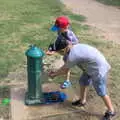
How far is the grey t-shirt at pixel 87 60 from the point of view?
4.40 meters

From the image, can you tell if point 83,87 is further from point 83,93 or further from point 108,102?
point 108,102

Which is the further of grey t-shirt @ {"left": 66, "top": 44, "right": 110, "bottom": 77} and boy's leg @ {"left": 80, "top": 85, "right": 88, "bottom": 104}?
boy's leg @ {"left": 80, "top": 85, "right": 88, "bottom": 104}

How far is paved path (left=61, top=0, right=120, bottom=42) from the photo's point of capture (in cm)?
953

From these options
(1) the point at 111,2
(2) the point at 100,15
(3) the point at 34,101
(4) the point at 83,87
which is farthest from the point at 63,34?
(1) the point at 111,2

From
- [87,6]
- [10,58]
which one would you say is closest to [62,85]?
[10,58]

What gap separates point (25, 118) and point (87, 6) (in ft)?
28.8

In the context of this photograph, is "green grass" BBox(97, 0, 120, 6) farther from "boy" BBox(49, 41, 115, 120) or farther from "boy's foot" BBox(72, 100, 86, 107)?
"boy" BBox(49, 41, 115, 120)

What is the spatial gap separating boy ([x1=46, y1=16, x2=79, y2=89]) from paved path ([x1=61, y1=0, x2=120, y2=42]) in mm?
3683

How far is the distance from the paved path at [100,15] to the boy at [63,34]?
3683 mm

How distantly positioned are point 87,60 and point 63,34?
742 mm

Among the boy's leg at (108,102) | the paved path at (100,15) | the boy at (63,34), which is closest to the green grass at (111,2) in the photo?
the paved path at (100,15)

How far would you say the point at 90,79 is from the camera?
500 cm

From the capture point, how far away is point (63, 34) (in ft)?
16.5

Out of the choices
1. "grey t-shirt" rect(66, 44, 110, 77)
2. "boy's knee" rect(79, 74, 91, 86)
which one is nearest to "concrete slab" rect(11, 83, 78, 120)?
"boy's knee" rect(79, 74, 91, 86)
